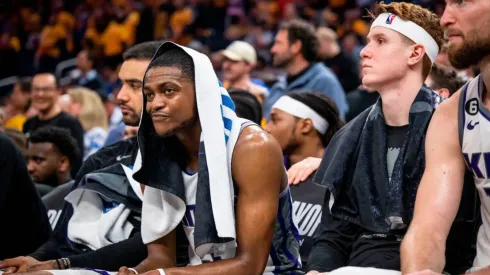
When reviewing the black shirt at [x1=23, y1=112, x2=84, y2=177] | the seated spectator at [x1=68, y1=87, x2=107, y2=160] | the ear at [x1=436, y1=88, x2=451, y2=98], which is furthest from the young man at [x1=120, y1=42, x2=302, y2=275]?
the seated spectator at [x1=68, y1=87, x2=107, y2=160]

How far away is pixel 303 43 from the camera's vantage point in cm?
716

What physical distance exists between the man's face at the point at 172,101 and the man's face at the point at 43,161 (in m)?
2.39

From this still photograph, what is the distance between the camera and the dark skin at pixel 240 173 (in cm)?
312

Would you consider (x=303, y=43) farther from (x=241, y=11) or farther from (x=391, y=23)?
(x=241, y=11)

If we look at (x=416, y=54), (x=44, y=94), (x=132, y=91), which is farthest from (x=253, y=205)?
(x=44, y=94)

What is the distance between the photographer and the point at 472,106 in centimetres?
272

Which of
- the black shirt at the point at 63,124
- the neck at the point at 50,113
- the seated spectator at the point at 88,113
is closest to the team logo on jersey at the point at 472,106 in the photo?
the black shirt at the point at 63,124

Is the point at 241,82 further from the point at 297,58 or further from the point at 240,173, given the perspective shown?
the point at 240,173

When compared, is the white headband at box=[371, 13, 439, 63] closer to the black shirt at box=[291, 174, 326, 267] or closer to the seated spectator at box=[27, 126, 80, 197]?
the black shirt at box=[291, 174, 326, 267]

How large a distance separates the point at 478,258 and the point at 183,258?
1368mm

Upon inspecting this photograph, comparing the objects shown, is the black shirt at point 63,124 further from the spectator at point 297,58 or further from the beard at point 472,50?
the beard at point 472,50

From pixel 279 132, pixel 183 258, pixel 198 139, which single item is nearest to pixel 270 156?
pixel 198 139

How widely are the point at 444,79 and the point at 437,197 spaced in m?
1.80

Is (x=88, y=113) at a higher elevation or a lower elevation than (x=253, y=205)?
lower
